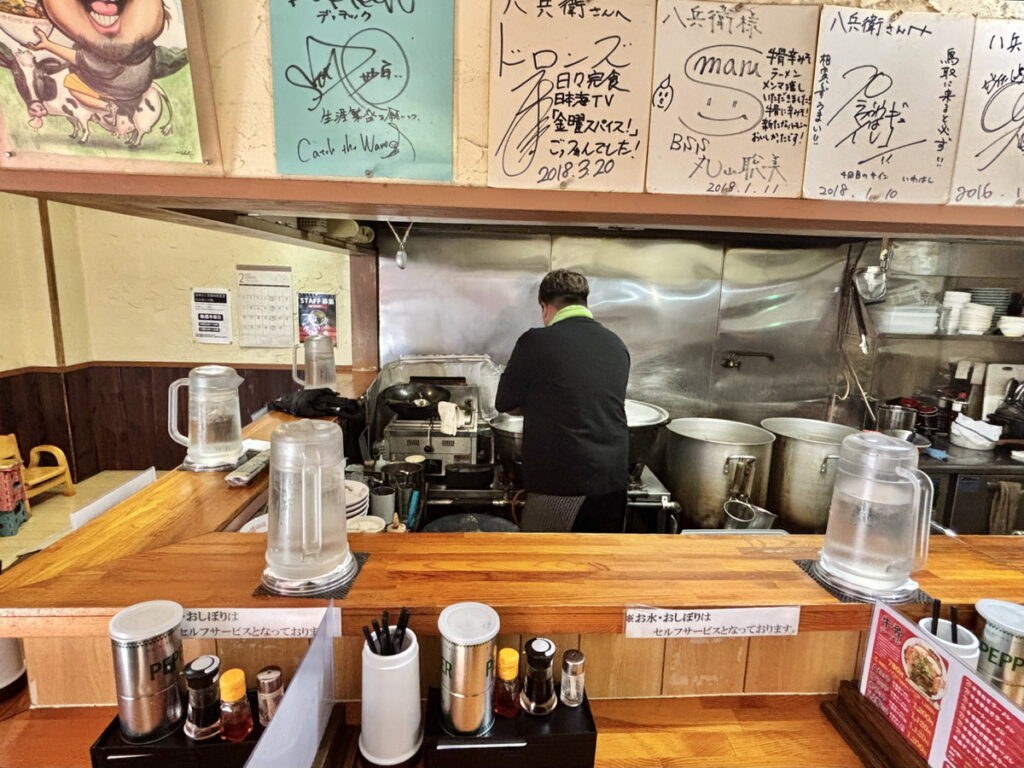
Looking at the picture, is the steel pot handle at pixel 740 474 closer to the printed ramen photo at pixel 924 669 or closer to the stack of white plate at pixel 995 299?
the printed ramen photo at pixel 924 669

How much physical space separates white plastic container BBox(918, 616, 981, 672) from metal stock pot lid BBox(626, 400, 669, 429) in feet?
6.94

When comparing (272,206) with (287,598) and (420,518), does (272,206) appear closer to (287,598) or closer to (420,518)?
(287,598)

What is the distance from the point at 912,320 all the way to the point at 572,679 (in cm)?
384

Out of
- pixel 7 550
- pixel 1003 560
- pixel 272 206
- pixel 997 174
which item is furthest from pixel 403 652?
pixel 7 550

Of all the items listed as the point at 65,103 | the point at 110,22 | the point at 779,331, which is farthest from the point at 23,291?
the point at 779,331

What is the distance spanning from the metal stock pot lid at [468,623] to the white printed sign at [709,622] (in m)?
0.27

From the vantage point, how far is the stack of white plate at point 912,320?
12.2ft

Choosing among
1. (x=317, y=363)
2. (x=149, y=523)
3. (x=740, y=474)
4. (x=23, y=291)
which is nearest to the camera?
(x=149, y=523)

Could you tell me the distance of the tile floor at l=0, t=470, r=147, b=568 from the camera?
12.6ft

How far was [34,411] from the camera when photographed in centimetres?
465

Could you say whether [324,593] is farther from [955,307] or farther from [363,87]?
[955,307]

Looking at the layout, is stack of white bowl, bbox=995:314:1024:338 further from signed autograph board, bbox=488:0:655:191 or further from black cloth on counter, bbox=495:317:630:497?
signed autograph board, bbox=488:0:655:191

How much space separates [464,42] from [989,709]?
144 centimetres

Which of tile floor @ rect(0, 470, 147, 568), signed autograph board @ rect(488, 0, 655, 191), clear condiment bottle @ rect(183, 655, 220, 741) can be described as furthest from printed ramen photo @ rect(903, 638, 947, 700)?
tile floor @ rect(0, 470, 147, 568)
